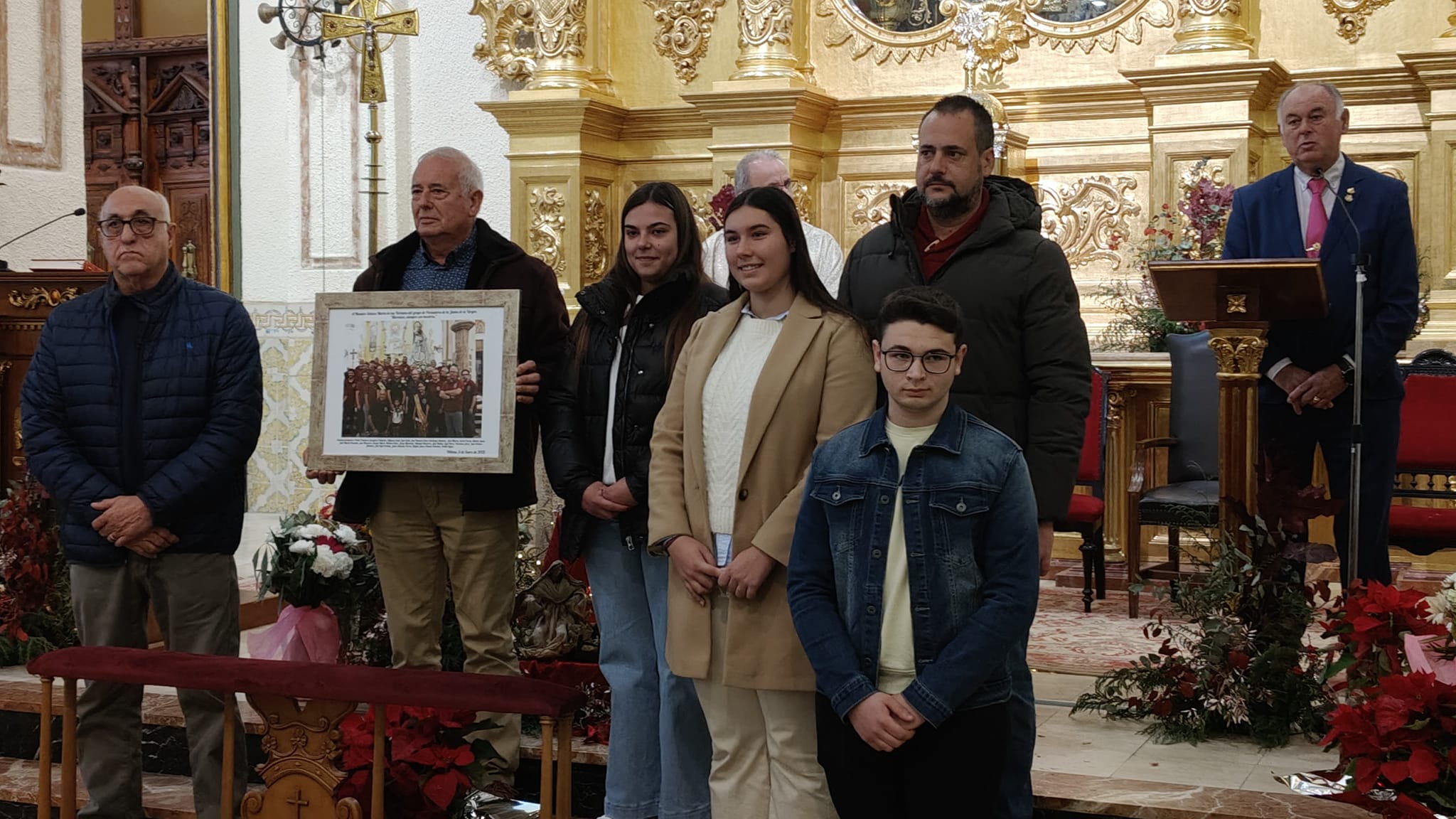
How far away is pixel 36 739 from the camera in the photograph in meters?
4.87

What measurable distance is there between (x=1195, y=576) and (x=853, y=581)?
Answer: 1.89m

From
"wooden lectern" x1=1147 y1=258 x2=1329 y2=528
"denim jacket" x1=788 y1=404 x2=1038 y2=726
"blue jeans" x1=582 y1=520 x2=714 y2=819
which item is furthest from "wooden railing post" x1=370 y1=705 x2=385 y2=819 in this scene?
"wooden lectern" x1=1147 y1=258 x2=1329 y2=528

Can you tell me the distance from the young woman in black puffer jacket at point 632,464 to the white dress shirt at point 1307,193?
193 centimetres

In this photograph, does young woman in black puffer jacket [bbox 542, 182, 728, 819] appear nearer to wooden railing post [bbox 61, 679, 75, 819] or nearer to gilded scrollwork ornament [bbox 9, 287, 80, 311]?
wooden railing post [bbox 61, 679, 75, 819]

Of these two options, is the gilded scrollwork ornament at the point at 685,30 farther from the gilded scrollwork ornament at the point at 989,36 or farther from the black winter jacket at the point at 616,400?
the black winter jacket at the point at 616,400

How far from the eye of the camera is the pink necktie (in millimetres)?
4621

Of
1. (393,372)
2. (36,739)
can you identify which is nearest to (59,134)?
(36,739)

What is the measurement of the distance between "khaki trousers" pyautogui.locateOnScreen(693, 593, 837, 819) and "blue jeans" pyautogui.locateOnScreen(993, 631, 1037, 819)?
392 mm

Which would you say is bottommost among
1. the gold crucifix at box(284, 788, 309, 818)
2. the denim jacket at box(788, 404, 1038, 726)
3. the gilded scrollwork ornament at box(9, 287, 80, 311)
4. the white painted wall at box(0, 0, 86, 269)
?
the gold crucifix at box(284, 788, 309, 818)

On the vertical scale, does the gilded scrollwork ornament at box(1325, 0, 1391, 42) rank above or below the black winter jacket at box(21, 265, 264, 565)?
above

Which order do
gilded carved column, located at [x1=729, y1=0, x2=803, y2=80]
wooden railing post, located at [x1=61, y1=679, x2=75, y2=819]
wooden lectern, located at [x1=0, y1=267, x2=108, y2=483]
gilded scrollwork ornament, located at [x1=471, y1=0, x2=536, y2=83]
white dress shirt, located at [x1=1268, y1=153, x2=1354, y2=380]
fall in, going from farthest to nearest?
gilded scrollwork ornament, located at [x1=471, y1=0, x2=536, y2=83], gilded carved column, located at [x1=729, y1=0, x2=803, y2=80], wooden lectern, located at [x1=0, y1=267, x2=108, y2=483], white dress shirt, located at [x1=1268, y1=153, x2=1354, y2=380], wooden railing post, located at [x1=61, y1=679, x2=75, y2=819]

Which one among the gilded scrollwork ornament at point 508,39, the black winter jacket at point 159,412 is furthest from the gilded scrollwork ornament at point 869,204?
the black winter jacket at point 159,412

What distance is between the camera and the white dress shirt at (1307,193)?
461cm

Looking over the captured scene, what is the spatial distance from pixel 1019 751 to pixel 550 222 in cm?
557
